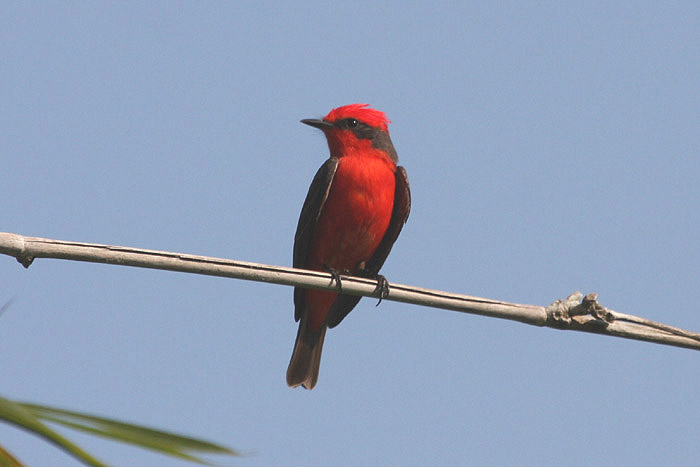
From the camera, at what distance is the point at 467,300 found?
11.5 feet

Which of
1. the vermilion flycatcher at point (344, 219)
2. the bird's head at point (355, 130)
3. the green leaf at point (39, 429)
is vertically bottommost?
the green leaf at point (39, 429)

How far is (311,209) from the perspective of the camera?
6406 mm

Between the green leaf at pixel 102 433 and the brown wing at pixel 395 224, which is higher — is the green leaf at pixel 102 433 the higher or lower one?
the lower one

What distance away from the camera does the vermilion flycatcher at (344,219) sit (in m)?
6.34

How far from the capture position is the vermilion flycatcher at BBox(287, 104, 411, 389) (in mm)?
6340

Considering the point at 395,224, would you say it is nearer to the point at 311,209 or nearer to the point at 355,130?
the point at 311,209

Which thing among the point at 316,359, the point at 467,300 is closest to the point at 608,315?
the point at 467,300

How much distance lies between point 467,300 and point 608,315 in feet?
2.03

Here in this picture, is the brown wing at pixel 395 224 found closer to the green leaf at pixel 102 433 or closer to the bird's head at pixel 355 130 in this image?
the bird's head at pixel 355 130

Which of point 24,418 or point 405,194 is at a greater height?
point 405,194

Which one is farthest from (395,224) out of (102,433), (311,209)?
(102,433)

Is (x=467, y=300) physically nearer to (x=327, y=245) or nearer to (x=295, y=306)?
(x=327, y=245)

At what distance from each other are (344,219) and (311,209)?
0.29m

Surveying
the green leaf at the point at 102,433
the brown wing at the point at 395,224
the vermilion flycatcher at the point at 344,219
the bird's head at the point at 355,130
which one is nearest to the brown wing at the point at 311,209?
the vermilion flycatcher at the point at 344,219
